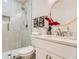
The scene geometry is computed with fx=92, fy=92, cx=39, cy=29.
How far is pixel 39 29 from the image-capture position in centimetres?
241

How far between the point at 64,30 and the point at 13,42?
1784 mm

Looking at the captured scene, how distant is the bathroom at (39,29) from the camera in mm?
1117

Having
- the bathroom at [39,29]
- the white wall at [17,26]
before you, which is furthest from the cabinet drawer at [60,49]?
the white wall at [17,26]

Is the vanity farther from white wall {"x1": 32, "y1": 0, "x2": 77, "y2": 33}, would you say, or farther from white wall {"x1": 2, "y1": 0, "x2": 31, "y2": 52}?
white wall {"x1": 2, "y1": 0, "x2": 31, "y2": 52}

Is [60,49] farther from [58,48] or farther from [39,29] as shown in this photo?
[39,29]

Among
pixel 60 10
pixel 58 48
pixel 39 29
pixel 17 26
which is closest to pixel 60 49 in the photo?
pixel 58 48

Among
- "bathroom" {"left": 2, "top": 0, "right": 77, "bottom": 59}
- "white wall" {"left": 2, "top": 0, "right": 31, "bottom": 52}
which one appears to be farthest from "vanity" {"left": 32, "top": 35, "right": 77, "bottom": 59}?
"white wall" {"left": 2, "top": 0, "right": 31, "bottom": 52}

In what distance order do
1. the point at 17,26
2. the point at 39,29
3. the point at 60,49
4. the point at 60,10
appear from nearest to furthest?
the point at 60,49 < the point at 60,10 < the point at 39,29 < the point at 17,26

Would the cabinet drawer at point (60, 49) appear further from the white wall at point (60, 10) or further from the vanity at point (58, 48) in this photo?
the white wall at point (60, 10)

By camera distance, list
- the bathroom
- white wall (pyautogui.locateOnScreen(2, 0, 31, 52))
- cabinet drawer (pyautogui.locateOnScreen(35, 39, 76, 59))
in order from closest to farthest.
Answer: cabinet drawer (pyautogui.locateOnScreen(35, 39, 76, 59)) → the bathroom → white wall (pyautogui.locateOnScreen(2, 0, 31, 52))

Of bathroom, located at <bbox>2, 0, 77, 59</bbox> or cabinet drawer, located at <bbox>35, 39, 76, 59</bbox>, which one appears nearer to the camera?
cabinet drawer, located at <bbox>35, 39, 76, 59</bbox>

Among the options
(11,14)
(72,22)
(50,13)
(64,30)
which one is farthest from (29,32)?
(72,22)

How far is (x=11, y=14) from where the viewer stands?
2865mm

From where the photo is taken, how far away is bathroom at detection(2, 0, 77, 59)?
3.67 feet
